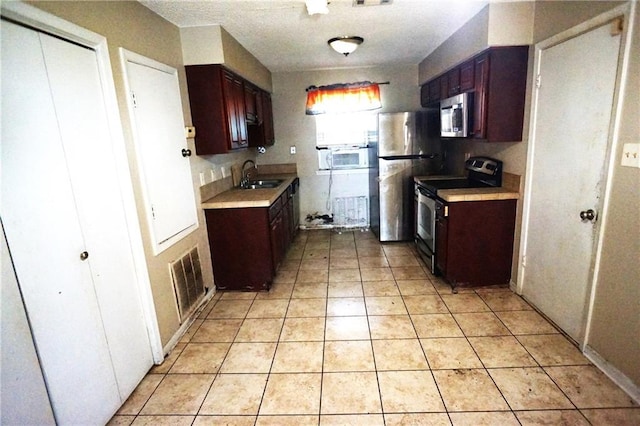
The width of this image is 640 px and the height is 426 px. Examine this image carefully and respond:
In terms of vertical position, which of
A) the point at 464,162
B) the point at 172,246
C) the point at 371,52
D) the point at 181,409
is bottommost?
the point at 181,409

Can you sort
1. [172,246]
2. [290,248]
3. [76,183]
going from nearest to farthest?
[76,183], [172,246], [290,248]

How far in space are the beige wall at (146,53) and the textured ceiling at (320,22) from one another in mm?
156

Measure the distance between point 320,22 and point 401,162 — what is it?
2093 millimetres

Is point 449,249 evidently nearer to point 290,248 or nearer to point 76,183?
point 290,248

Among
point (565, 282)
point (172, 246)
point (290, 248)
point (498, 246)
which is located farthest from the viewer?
point (290, 248)

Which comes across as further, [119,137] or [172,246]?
[172,246]

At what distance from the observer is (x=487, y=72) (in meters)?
2.66

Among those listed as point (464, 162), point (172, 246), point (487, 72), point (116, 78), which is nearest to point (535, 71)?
point (487, 72)

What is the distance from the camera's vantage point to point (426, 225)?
355cm

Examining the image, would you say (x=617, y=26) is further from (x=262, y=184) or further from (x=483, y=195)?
(x=262, y=184)

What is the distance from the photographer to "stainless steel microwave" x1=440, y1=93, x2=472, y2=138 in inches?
117

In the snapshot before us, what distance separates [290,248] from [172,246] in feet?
6.92

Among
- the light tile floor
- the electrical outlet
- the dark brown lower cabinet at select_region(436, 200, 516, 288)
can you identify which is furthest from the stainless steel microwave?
the light tile floor

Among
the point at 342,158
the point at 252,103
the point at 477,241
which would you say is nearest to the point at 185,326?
→ the point at 252,103
